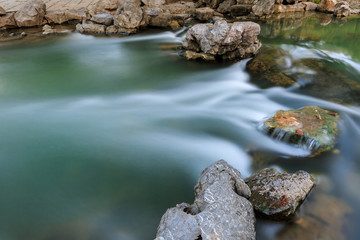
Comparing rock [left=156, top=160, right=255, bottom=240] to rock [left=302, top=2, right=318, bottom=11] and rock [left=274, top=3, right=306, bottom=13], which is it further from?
rock [left=302, top=2, right=318, bottom=11]

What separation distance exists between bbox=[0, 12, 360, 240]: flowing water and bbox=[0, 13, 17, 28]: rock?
2.50 meters

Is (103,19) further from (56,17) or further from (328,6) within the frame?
(328,6)

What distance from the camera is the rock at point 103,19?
9.80 metres

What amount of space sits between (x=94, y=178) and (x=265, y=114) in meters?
3.15

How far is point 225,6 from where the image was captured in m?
→ 12.2

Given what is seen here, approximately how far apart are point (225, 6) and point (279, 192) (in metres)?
11.5

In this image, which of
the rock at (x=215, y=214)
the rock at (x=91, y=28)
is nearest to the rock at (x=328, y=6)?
the rock at (x=91, y=28)

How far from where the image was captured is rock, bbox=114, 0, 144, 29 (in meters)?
9.33

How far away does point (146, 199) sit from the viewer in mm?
3014

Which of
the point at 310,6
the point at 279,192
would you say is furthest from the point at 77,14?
the point at 310,6

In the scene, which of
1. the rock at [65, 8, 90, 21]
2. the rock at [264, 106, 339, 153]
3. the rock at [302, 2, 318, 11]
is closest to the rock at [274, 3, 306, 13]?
the rock at [302, 2, 318, 11]

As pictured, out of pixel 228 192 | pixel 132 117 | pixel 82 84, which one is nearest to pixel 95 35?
pixel 82 84

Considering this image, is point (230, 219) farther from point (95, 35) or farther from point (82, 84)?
point (95, 35)

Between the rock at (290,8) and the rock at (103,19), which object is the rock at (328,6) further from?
the rock at (103,19)
